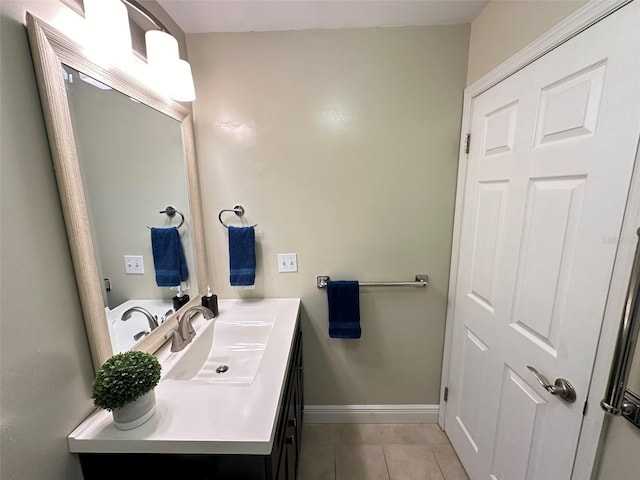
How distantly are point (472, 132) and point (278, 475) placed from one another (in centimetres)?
176

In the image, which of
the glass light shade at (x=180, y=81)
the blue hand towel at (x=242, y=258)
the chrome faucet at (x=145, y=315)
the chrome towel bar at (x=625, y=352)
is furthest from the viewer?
the blue hand towel at (x=242, y=258)

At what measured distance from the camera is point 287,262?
5.35 feet

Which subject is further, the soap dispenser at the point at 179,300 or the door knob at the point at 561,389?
the soap dispenser at the point at 179,300

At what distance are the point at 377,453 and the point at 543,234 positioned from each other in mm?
1592

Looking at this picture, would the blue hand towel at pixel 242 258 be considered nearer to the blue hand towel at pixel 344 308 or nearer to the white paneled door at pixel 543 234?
the blue hand towel at pixel 344 308

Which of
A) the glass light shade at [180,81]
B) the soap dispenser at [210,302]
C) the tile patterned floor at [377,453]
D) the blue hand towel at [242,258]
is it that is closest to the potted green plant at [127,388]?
the soap dispenser at [210,302]

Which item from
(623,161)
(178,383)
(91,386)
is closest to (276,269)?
(178,383)

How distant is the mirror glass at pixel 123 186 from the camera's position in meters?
0.81

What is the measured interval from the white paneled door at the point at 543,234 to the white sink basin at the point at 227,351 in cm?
112

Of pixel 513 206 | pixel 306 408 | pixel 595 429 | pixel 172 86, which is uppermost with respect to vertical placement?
pixel 172 86

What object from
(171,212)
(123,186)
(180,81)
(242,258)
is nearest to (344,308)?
(242,258)

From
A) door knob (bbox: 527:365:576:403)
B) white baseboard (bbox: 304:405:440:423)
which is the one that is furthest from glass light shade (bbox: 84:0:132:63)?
white baseboard (bbox: 304:405:440:423)

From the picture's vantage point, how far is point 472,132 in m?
1.40

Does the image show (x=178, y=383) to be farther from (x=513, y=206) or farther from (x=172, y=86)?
(x=513, y=206)
